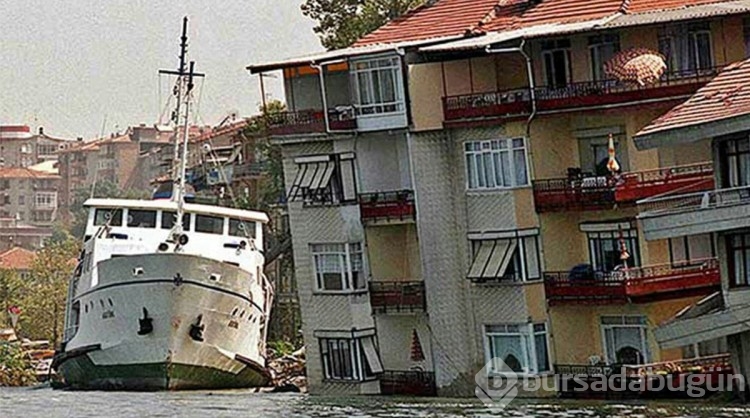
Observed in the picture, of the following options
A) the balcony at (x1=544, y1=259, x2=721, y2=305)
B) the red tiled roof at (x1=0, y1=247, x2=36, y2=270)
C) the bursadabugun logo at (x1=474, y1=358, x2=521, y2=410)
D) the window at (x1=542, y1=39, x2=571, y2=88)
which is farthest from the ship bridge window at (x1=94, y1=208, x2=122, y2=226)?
the red tiled roof at (x1=0, y1=247, x2=36, y2=270)

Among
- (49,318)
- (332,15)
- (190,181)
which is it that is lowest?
(49,318)

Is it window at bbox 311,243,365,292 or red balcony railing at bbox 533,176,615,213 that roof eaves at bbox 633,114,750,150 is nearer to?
red balcony railing at bbox 533,176,615,213

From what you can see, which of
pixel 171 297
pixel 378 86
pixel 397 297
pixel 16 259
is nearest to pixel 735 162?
pixel 397 297

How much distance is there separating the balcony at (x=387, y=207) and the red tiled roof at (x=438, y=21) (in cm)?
428

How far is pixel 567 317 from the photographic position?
4634 cm

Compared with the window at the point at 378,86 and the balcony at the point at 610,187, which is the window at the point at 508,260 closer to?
the balcony at the point at 610,187

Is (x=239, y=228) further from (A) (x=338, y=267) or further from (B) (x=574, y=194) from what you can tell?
(B) (x=574, y=194)

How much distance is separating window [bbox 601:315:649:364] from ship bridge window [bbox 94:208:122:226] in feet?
64.1

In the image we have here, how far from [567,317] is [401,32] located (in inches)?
412

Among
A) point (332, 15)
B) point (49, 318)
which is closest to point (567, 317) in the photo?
point (332, 15)

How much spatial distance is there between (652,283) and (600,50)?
234 inches

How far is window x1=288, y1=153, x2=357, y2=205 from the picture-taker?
169ft

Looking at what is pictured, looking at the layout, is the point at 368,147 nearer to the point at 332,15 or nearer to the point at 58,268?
the point at 332,15

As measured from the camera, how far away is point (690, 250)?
4494 cm
